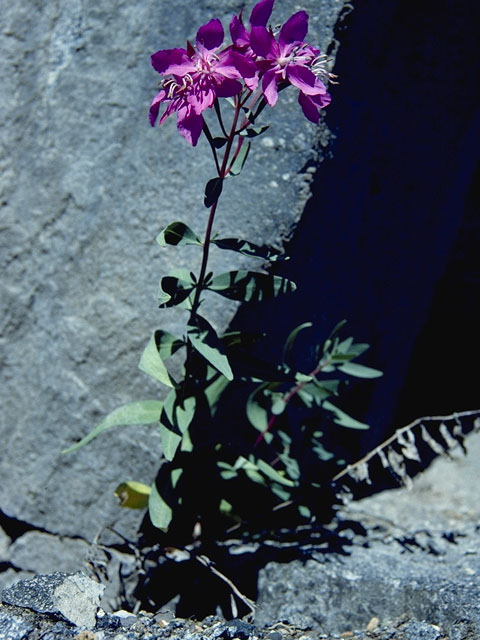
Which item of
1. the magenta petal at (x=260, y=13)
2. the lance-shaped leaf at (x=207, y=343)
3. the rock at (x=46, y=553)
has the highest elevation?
the magenta petal at (x=260, y=13)

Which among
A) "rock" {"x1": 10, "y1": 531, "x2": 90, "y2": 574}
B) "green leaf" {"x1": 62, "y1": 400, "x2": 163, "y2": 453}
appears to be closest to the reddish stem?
"green leaf" {"x1": 62, "y1": 400, "x2": 163, "y2": 453}

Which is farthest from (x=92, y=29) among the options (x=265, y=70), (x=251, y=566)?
(x=251, y=566)

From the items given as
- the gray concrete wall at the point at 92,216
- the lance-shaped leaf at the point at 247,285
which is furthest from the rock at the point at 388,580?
the lance-shaped leaf at the point at 247,285

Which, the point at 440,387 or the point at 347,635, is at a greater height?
the point at 440,387

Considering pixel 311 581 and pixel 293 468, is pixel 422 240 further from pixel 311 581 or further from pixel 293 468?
pixel 311 581

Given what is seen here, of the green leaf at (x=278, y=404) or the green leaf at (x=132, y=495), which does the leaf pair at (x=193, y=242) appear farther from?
the green leaf at (x=132, y=495)

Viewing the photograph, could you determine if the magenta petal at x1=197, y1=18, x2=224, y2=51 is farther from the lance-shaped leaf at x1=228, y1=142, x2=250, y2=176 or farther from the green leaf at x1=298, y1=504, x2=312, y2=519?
the green leaf at x1=298, y1=504, x2=312, y2=519
